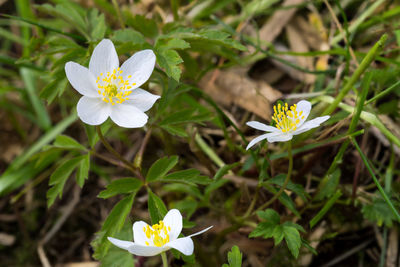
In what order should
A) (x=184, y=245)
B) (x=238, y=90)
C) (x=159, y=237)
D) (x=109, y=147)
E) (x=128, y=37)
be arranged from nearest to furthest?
(x=184, y=245) → (x=159, y=237) → (x=109, y=147) → (x=128, y=37) → (x=238, y=90)

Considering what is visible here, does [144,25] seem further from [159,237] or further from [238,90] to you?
[159,237]

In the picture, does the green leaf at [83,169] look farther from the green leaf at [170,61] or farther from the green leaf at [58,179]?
the green leaf at [170,61]

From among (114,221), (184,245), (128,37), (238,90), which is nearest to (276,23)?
(238,90)

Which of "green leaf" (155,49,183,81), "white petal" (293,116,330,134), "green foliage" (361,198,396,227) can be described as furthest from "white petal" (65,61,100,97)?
"green foliage" (361,198,396,227)

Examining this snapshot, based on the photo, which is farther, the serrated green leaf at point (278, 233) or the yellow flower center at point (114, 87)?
the yellow flower center at point (114, 87)

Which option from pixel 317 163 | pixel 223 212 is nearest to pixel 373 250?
pixel 317 163

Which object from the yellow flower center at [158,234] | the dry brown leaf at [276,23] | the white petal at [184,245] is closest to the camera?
the white petal at [184,245]

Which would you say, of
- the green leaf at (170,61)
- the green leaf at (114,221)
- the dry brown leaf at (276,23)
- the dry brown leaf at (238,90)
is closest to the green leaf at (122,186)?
the green leaf at (114,221)
